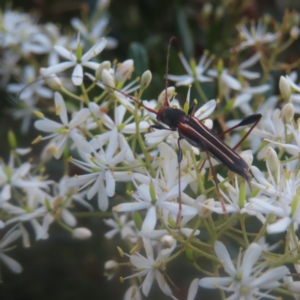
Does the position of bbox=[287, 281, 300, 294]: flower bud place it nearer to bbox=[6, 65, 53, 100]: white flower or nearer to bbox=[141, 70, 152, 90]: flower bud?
bbox=[141, 70, 152, 90]: flower bud

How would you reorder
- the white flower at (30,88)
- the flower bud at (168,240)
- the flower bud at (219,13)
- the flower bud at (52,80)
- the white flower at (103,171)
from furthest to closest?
the flower bud at (219,13), the white flower at (30,88), the flower bud at (52,80), the white flower at (103,171), the flower bud at (168,240)

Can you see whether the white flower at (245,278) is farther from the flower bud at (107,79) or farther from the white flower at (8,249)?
the white flower at (8,249)

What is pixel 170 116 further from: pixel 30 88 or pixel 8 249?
pixel 30 88

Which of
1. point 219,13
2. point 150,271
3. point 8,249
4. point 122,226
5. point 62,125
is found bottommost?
point 8,249

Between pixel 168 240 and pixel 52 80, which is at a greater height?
pixel 52 80

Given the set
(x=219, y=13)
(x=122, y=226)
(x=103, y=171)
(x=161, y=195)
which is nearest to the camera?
(x=161, y=195)

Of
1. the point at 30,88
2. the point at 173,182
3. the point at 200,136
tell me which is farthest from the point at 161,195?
the point at 30,88

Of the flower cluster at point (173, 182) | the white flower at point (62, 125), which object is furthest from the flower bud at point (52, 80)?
the white flower at point (62, 125)
